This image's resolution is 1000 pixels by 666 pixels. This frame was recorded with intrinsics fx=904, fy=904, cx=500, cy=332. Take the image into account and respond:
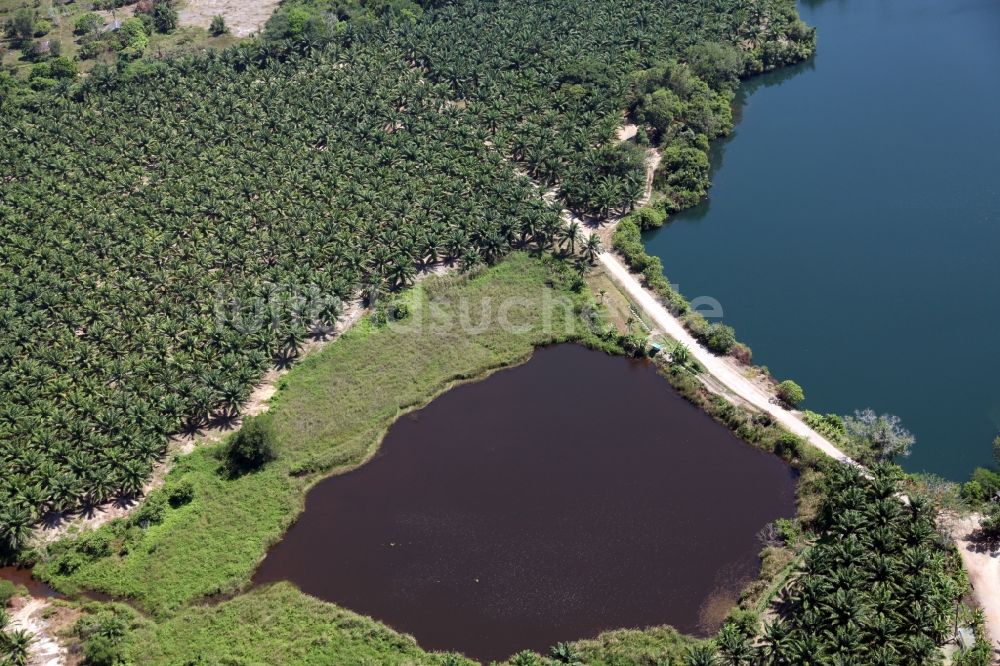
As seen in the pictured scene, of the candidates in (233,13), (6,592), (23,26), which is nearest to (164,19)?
(233,13)

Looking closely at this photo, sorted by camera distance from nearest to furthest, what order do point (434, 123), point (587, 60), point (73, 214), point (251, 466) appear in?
point (251, 466) → point (73, 214) → point (434, 123) → point (587, 60)

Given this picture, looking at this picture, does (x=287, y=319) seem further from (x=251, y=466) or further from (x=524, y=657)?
(x=524, y=657)

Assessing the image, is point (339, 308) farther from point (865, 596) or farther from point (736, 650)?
point (865, 596)

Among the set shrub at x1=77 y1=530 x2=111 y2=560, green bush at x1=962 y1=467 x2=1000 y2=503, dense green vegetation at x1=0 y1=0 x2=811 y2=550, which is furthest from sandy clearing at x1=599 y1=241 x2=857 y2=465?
shrub at x1=77 y1=530 x2=111 y2=560

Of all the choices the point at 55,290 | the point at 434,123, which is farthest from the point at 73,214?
the point at 434,123

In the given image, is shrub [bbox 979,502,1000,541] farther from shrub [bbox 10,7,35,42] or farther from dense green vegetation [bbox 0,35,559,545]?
shrub [bbox 10,7,35,42]

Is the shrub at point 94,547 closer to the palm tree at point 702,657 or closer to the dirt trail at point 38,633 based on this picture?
the dirt trail at point 38,633
